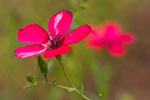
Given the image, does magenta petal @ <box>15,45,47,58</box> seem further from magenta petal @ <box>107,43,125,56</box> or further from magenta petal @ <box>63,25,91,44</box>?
magenta petal @ <box>107,43,125,56</box>

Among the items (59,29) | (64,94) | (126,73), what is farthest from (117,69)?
(59,29)

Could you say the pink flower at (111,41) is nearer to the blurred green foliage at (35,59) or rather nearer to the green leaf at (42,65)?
the blurred green foliage at (35,59)

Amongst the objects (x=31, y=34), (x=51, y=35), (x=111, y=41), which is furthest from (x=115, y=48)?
(x=31, y=34)

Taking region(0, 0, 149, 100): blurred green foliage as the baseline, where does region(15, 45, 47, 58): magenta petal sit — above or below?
above

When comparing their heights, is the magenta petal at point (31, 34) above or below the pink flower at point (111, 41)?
above

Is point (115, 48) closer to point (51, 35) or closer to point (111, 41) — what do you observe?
point (111, 41)

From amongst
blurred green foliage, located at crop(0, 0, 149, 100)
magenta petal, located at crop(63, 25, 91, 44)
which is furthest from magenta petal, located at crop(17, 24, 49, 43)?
blurred green foliage, located at crop(0, 0, 149, 100)

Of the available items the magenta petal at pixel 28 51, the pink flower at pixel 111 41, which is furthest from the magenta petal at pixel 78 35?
the pink flower at pixel 111 41
